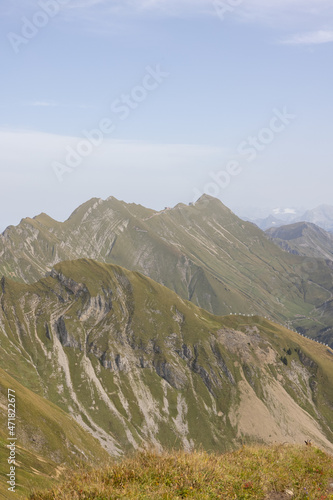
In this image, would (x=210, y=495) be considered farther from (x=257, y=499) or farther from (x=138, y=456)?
(x=138, y=456)

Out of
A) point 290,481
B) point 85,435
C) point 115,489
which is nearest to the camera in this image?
point 115,489

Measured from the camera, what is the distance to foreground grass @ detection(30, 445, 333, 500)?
628 inches

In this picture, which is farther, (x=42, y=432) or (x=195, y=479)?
(x=42, y=432)

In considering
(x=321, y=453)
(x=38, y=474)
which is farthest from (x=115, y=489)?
(x=38, y=474)

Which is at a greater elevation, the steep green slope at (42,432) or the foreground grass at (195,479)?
the foreground grass at (195,479)

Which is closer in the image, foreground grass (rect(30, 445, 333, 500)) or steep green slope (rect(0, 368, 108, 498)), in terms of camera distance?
foreground grass (rect(30, 445, 333, 500))

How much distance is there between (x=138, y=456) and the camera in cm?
1888

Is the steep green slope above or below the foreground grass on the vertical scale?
below

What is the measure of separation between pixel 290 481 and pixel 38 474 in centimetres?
7200

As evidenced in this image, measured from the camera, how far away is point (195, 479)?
666 inches

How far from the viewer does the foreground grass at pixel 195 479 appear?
1595cm

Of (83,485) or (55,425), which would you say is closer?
(83,485)

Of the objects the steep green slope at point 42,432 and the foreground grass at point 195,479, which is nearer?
the foreground grass at point 195,479

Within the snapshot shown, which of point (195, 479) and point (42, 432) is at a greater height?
point (195, 479)
